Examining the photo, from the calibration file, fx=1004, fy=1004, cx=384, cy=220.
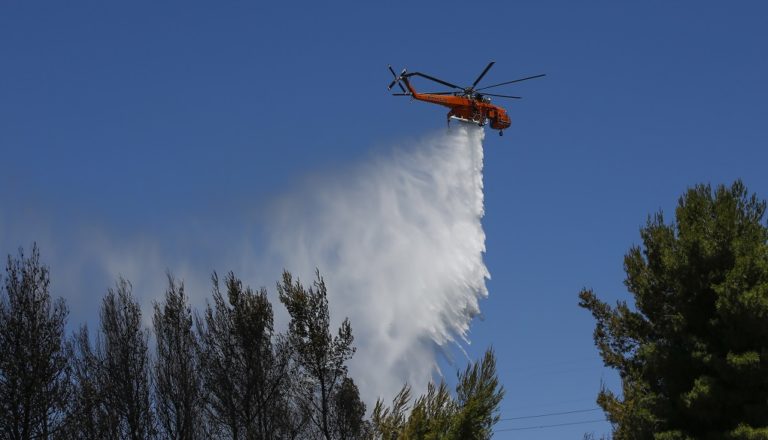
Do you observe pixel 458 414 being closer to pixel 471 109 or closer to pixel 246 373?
pixel 246 373

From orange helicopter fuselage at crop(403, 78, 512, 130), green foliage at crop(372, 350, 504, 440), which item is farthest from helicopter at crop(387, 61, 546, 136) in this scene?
Result: green foliage at crop(372, 350, 504, 440)

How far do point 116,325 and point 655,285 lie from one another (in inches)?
1192

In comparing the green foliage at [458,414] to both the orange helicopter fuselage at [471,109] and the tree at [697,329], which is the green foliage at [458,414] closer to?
the tree at [697,329]

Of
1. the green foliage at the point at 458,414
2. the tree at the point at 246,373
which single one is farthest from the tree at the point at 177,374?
the green foliage at the point at 458,414

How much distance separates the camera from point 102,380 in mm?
53812

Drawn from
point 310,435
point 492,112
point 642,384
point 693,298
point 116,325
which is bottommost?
point 642,384

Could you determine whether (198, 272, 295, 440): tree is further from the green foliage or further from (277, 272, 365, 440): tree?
the green foliage

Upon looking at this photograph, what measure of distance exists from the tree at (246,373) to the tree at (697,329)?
791 inches

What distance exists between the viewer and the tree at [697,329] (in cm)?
3581

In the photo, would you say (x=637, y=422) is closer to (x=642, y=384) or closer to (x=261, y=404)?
(x=642, y=384)

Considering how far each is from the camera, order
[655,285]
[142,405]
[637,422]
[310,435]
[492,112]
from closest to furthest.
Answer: [637,422] → [655,285] → [142,405] → [310,435] → [492,112]

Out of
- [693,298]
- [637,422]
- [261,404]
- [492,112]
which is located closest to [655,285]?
[693,298]

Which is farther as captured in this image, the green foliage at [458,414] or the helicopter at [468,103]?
the helicopter at [468,103]

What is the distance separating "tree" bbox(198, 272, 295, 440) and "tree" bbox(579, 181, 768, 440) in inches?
791
